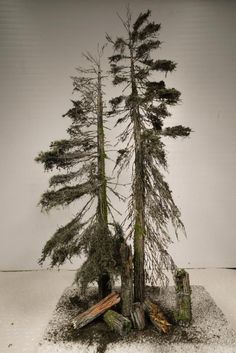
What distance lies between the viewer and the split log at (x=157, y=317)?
9.41 ft

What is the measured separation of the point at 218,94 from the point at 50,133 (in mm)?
2549

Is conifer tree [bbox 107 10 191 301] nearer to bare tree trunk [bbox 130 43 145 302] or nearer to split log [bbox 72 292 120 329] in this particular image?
bare tree trunk [bbox 130 43 145 302]

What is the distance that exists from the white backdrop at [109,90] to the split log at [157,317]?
1750 millimetres

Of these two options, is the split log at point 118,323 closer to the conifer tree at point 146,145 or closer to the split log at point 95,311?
the split log at point 95,311

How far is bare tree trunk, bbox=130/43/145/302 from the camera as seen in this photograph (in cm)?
297

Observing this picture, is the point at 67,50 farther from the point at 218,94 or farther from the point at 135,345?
the point at 135,345

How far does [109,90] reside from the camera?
4562 mm

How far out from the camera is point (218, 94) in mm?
4605

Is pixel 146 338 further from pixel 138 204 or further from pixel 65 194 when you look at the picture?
pixel 65 194

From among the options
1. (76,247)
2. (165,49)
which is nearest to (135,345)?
(76,247)

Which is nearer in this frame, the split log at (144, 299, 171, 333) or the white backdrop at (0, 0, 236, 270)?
the split log at (144, 299, 171, 333)

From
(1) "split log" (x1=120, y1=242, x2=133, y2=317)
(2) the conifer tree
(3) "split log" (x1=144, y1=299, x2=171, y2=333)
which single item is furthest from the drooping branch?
(3) "split log" (x1=144, y1=299, x2=171, y2=333)

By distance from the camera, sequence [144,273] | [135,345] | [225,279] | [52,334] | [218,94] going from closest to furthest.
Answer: [135,345] < [52,334] < [144,273] < [225,279] < [218,94]

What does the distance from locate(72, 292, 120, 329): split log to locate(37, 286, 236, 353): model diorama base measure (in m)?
0.07
